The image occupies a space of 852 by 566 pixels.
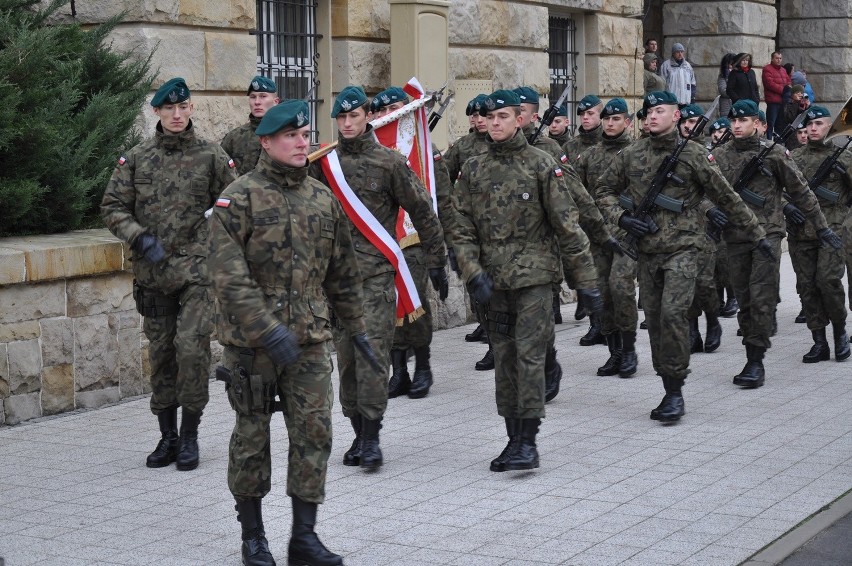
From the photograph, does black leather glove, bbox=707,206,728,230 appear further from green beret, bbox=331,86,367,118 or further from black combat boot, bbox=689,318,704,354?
Result: green beret, bbox=331,86,367,118

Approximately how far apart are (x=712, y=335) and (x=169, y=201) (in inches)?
227

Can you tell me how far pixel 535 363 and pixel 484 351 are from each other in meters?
4.52

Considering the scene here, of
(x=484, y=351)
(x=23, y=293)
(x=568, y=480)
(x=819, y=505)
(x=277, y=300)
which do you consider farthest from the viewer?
(x=484, y=351)

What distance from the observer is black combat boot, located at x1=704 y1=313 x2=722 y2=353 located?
1226cm

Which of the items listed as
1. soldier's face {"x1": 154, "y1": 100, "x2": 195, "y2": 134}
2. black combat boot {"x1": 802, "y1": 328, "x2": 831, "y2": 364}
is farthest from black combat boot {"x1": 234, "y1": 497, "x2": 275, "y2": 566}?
black combat boot {"x1": 802, "y1": 328, "x2": 831, "y2": 364}

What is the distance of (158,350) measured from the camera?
8.08 m

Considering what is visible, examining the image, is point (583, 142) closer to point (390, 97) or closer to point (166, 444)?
point (390, 97)

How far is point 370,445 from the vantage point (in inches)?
316

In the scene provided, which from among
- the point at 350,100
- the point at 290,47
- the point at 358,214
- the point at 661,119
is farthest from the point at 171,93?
the point at 290,47

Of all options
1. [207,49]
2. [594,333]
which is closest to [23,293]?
[207,49]

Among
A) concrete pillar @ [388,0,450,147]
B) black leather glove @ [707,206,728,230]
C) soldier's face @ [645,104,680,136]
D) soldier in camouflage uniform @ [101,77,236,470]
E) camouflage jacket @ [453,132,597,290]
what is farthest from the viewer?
concrete pillar @ [388,0,450,147]

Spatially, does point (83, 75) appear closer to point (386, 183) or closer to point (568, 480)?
point (386, 183)

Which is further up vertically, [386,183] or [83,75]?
[83,75]

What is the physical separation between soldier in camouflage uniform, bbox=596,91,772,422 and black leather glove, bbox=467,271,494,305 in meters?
1.93
